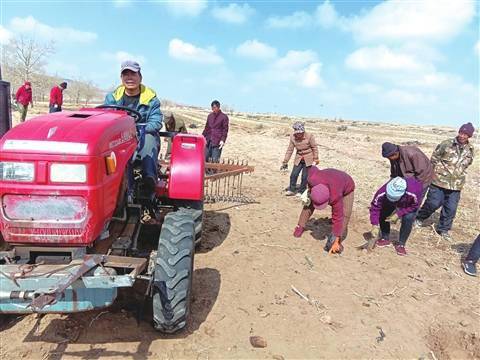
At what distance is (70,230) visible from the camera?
2551mm

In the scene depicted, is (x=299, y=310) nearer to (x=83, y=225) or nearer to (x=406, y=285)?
(x=406, y=285)

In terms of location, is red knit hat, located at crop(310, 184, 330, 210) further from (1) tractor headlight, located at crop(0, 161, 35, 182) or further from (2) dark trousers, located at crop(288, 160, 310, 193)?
(1) tractor headlight, located at crop(0, 161, 35, 182)

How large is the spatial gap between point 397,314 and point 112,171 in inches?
112

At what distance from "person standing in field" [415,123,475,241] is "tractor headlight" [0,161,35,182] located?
5.46 meters

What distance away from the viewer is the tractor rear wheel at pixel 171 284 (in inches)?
109

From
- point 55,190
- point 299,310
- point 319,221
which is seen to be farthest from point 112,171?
point 319,221

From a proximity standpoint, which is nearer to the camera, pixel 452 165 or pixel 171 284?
pixel 171 284

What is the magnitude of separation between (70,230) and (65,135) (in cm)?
61

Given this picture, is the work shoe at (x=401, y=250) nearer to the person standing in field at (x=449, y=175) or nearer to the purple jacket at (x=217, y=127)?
the person standing in field at (x=449, y=175)

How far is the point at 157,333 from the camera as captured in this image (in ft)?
9.91

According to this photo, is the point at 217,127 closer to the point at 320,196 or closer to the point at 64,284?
the point at 320,196

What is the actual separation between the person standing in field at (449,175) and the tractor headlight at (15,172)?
17.9 feet

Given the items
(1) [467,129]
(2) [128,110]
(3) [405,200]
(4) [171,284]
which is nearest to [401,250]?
(3) [405,200]

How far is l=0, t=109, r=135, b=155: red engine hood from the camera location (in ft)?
8.13
